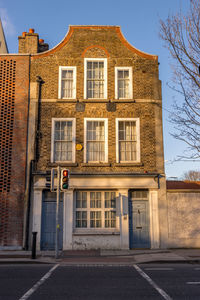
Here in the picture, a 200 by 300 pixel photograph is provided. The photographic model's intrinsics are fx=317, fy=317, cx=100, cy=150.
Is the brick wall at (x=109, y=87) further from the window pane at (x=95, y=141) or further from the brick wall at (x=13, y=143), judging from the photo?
the brick wall at (x=13, y=143)

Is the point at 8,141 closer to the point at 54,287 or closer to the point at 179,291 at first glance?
the point at 54,287

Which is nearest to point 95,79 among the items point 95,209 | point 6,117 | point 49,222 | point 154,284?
point 6,117

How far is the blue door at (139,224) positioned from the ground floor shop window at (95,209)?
89 cm

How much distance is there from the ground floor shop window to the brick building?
1.9 inches

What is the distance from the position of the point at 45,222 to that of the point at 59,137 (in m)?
4.30

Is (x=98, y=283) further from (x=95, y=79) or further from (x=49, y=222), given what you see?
(x=95, y=79)

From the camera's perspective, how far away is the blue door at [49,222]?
15.2m

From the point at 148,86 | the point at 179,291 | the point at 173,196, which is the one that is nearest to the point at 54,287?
the point at 179,291

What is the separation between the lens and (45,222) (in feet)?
50.7

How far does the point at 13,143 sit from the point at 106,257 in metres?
7.27

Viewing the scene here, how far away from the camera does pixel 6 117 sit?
1622cm

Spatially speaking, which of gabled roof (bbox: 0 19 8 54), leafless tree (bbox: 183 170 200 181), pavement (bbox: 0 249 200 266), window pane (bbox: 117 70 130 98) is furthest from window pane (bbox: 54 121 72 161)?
leafless tree (bbox: 183 170 200 181)

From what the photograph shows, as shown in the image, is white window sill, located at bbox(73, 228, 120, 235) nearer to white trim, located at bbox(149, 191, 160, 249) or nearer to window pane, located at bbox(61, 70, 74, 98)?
white trim, located at bbox(149, 191, 160, 249)

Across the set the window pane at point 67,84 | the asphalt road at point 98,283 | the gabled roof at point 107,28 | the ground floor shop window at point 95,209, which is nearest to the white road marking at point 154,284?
the asphalt road at point 98,283
